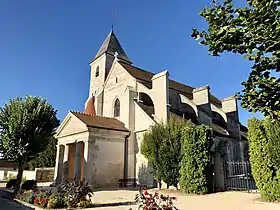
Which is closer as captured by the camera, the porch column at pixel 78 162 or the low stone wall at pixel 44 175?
the porch column at pixel 78 162

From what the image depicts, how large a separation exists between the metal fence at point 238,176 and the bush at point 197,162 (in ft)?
9.59

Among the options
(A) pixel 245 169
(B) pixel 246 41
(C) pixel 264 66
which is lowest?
(A) pixel 245 169

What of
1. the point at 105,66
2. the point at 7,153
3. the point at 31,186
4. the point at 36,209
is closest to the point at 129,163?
the point at 31,186

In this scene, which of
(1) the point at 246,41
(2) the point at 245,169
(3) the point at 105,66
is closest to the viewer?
(1) the point at 246,41

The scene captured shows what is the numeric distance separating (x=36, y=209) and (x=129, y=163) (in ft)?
38.0

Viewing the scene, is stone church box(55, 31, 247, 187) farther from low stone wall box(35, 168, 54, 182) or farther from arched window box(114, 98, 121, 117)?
low stone wall box(35, 168, 54, 182)

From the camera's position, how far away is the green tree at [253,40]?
465 cm

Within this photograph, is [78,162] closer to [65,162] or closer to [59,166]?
[65,162]

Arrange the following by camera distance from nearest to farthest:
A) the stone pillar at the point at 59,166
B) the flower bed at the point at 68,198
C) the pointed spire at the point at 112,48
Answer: the flower bed at the point at 68,198, the stone pillar at the point at 59,166, the pointed spire at the point at 112,48

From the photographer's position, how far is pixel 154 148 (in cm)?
1791

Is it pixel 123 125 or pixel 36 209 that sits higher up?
pixel 123 125

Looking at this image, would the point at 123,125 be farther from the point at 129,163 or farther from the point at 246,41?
the point at 246,41

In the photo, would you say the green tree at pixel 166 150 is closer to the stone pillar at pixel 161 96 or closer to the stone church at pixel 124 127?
the stone church at pixel 124 127

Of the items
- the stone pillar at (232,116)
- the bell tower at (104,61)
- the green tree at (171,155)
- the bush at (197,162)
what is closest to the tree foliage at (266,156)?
the bush at (197,162)
